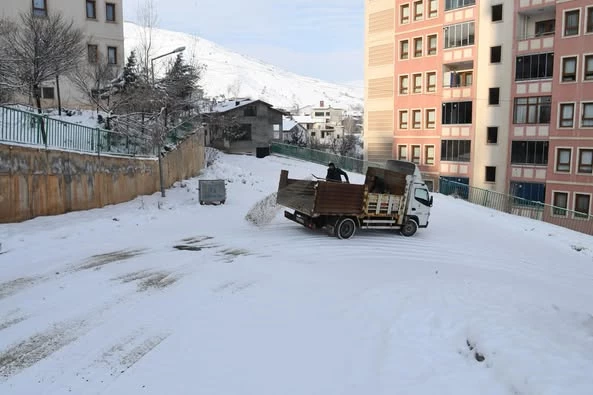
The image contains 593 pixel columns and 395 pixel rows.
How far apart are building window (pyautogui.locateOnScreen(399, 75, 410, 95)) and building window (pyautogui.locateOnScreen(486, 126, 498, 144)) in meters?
8.92

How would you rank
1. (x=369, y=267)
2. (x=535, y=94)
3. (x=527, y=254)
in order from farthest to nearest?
(x=535, y=94)
(x=527, y=254)
(x=369, y=267)

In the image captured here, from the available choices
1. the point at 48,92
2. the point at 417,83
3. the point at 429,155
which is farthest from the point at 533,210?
the point at 48,92

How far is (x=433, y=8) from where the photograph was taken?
145ft

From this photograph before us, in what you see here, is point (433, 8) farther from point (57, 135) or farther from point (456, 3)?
point (57, 135)

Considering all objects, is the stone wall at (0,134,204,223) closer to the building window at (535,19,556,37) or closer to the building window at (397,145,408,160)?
the building window at (397,145,408,160)

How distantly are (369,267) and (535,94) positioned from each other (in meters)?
32.5

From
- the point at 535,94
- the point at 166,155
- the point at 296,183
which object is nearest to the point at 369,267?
the point at 296,183

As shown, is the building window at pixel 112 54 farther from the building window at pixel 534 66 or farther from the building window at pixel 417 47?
the building window at pixel 534 66

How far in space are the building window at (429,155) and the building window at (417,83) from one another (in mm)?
5186

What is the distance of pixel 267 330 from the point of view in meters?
7.02

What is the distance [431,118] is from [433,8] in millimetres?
9550

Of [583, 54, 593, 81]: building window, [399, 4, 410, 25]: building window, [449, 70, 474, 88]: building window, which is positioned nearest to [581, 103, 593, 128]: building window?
[583, 54, 593, 81]: building window

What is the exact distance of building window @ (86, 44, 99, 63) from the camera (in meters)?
38.6

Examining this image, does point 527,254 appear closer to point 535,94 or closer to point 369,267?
point 369,267
